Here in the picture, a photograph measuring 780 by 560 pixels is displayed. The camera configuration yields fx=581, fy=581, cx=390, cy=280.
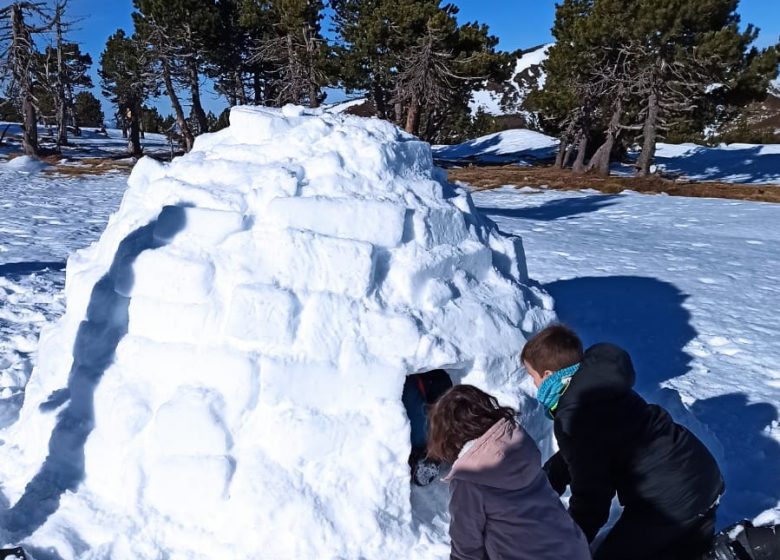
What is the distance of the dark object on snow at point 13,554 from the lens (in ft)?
5.87

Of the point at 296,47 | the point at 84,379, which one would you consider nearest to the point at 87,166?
the point at 296,47

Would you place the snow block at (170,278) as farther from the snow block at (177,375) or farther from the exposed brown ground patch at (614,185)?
the exposed brown ground patch at (614,185)

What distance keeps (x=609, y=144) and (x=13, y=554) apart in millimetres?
18457

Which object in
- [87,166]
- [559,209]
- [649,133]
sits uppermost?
[649,133]

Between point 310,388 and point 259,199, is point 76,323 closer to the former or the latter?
point 259,199

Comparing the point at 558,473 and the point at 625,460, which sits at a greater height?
the point at 625,460

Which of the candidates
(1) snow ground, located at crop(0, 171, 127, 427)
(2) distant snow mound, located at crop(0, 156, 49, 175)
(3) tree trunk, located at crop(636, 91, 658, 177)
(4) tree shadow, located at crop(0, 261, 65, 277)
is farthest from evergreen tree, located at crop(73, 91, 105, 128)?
(4) tree shadow, located at crop(0, 261, 65, 277)

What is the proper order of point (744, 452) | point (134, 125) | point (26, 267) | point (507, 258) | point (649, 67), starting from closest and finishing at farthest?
point (744, 452)
point (507, 258)
point (26, 267)
point (649, 67)
point (134, 125)

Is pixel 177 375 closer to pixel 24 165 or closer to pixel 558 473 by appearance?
pixel 558 473

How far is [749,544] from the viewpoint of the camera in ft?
6.76

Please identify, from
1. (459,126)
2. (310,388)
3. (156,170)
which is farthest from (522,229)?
(459,126)

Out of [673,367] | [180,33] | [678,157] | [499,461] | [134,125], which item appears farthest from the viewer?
[678,157]

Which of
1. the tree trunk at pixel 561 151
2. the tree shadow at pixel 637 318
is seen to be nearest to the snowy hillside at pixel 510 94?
the tree trunk at pixel 561 151

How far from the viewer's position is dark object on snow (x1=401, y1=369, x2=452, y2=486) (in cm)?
261
